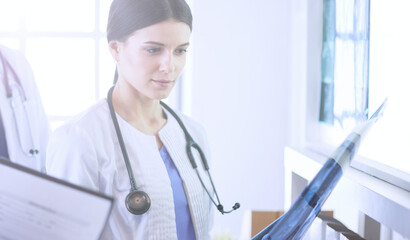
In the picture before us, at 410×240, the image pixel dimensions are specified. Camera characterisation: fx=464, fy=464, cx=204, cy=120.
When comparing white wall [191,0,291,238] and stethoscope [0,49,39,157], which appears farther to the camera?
white wall [191,0,291,238]

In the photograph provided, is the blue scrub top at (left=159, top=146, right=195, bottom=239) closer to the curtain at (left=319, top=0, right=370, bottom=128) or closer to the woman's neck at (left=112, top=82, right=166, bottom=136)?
the woman's neck at (left=112, top=82, right=166, bottom=136)

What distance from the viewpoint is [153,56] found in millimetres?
693

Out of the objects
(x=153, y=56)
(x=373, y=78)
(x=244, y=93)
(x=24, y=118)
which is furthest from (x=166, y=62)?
(x=244, y=93)

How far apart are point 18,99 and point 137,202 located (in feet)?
1.80

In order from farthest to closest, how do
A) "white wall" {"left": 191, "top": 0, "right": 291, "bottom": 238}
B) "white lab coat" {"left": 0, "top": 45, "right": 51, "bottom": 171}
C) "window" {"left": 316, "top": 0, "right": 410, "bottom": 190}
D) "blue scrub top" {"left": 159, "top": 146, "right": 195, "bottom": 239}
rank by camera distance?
"white wall" {"left": 191, "top": 0, "right": 291, "bottom": 238} < "white lab coat" {"left": 0, "top": 45, "right": 51, "bottom": 171} < "blue scrub top" {"left": 159, "top": 146, "right": 195, "bottom": 239} < "window" {"left": 316, "top": 0, "right": 410, "bottom": 190}

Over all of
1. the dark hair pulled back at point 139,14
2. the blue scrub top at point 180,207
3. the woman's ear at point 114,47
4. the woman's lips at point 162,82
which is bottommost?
the blue scrub top at point 180,207

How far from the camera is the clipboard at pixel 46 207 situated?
34 cm

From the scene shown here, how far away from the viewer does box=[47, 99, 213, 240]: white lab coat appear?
671 millimetres

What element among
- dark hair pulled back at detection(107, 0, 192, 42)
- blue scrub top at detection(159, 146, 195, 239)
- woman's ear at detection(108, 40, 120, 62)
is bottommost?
blue scrub top at detection(159, 146, 195, 239)

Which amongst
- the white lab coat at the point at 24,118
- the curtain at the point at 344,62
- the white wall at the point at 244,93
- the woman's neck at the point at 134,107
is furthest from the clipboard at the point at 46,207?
the white wall at the point at 244,93

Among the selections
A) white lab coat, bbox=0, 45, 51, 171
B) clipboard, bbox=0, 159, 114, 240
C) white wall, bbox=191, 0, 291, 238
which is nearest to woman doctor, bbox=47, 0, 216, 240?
clipboard, bbox=0, 159, 114, 240

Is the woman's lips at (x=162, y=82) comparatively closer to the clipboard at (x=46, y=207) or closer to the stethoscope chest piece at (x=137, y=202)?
the stethoscope chest piece at (x=137, y=202)

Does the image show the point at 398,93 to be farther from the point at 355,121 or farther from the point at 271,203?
the point at 271,203

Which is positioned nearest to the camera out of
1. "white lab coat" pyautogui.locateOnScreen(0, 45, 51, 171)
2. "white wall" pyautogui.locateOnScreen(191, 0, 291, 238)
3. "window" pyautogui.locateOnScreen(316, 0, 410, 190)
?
"window" pyautogui.locateOnScreen(316, 0, 410, 190)
